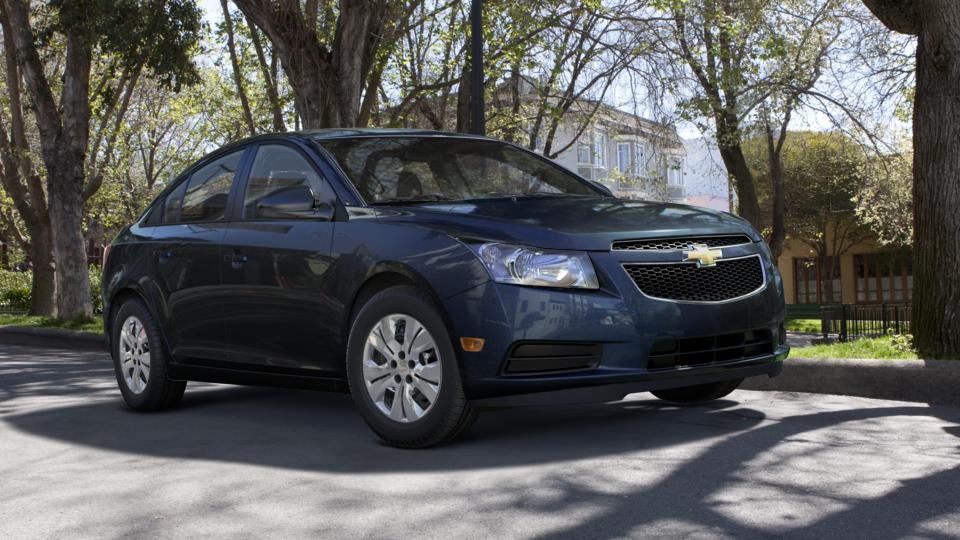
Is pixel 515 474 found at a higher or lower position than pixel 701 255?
lower

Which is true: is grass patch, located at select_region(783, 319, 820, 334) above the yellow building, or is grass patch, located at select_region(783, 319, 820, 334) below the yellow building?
below

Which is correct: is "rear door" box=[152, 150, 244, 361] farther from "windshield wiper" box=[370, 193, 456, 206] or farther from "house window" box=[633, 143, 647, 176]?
"house window" box=[633, 143, 647, 176]

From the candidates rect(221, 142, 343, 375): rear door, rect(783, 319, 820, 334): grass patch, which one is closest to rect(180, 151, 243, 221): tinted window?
rect(221, 142, 343, 375): rear door

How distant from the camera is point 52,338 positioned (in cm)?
1794

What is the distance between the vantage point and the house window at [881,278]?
55.7 m

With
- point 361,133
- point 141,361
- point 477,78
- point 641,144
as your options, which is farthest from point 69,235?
point 361,133

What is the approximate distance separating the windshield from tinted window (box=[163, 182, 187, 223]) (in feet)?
5.36

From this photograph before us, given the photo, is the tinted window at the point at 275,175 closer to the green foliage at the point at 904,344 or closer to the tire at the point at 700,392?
the tire at the point at 700,392

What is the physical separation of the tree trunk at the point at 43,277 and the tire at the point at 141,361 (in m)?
19.0

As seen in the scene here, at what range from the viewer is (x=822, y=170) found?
49.3 meters

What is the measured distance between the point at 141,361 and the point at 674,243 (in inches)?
153

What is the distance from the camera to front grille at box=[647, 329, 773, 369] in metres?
5.65

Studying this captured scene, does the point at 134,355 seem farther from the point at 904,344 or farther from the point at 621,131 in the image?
the point at 621,131

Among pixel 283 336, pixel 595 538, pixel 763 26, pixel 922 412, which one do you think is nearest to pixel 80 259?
pixel 763 26
